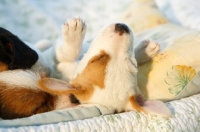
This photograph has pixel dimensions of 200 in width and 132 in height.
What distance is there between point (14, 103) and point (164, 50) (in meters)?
0.66

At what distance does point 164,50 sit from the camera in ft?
3.98

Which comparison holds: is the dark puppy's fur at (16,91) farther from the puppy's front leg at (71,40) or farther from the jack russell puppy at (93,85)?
the puppy's front leg at (71,40)

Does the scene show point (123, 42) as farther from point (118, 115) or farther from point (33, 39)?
point (33, 39)

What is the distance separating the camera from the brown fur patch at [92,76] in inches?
39.1

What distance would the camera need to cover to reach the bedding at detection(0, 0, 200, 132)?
35.9 inches

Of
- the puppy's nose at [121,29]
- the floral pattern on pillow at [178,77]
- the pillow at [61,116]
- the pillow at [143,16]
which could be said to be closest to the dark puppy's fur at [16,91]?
the pillow at [61,116]

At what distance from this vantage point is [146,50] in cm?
121

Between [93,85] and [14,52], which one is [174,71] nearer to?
[93,85]

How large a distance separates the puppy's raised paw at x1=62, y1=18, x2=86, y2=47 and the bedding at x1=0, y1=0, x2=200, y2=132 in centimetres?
36

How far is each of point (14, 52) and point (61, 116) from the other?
0.34 metres

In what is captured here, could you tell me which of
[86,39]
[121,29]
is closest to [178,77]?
[121,29]

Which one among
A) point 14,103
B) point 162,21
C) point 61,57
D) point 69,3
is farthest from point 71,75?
point 69,3

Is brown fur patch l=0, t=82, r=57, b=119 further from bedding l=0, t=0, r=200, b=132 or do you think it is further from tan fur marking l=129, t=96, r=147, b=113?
tan fur marking l=129, t=96, r=147, b=113

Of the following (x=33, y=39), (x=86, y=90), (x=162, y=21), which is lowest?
(x=33, y=39)
